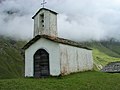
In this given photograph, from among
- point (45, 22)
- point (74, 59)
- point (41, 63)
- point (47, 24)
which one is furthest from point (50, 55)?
point (45, 22)

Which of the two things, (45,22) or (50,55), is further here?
(45,22)

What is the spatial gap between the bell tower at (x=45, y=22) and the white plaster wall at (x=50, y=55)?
211 centimetres

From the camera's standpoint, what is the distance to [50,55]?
33406mm

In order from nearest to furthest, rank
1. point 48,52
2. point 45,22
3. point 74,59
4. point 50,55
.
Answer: point 50,55, point 48,52, point 45,22, point 74,59

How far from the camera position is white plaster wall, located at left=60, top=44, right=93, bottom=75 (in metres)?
33.2

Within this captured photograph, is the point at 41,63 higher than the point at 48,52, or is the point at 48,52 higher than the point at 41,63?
the point at 48,52

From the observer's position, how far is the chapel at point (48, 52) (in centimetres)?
3284

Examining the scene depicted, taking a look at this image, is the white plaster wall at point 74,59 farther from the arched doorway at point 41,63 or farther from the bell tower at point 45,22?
the bell tower at point 45,22

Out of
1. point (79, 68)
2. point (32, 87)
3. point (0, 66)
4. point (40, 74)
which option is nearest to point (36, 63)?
point (40, 74)

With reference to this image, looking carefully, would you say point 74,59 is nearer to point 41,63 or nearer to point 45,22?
→ point 41,63

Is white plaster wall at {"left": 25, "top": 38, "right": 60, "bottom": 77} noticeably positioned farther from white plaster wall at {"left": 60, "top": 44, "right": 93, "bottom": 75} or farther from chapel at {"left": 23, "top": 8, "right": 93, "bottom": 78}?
white plaster wall at {"left": 60, "top": 44, "right": 93, "bottom": 75}

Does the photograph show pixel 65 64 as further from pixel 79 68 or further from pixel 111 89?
pixel 111 89

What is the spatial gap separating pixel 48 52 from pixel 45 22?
17.2 feet

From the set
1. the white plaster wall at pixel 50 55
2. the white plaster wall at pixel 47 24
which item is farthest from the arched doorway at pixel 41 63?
the white plaster wall at pixel 47 24
